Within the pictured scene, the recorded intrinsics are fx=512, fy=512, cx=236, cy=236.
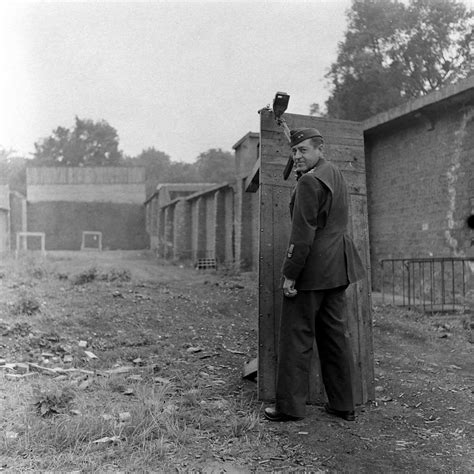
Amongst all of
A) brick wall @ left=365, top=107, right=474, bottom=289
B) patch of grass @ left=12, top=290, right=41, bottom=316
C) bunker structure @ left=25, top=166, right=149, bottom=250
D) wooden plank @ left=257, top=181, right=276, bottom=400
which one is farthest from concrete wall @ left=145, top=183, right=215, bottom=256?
wooden plank @ left=257, top=181, right=276, bottom=400

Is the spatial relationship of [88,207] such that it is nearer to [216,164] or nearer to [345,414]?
[216,164]

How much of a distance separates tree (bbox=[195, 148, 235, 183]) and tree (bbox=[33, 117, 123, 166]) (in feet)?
32.7

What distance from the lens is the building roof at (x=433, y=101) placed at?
8.49m

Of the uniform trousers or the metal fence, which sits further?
the metal fence

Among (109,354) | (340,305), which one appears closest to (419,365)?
(340,305)

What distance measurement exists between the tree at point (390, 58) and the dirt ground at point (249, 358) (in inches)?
681

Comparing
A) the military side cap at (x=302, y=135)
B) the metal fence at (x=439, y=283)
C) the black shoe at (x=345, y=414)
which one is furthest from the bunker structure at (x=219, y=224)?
the black shoe at (x=345, y=414)

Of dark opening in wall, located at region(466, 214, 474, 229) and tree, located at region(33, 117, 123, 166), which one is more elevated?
tree, located at region(33, 117, 123, 166)

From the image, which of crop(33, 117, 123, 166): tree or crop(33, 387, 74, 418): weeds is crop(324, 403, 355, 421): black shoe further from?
crop(33, 117, 123, 166): tree

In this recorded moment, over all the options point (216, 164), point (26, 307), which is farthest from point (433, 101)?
point (216, 164)

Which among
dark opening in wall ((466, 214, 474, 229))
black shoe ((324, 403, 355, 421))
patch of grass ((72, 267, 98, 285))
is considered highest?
dark opening in wall ((466, 214, 474, 229))

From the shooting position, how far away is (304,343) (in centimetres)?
357

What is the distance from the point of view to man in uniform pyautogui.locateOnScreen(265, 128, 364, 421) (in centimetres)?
351

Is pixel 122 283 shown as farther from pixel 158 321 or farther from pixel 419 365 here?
pixel 419 365
